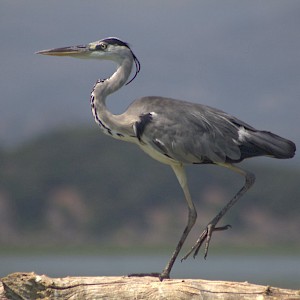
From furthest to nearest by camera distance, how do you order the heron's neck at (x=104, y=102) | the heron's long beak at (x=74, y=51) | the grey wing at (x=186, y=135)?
the heron's long beak at (x=74, y=51) → the heron's neck at (x=104, y=102) → the grey wing at (x=186, y=135)

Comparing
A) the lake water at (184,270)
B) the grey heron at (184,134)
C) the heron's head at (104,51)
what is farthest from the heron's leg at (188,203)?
the lake water at (184,270)

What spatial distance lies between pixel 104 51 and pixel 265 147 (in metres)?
1.87

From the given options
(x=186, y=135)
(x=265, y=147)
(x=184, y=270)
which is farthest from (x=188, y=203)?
(x=184, y=270)

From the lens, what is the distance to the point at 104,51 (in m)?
11.9

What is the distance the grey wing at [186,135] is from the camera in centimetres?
1136

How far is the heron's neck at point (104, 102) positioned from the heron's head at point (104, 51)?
0.22ft

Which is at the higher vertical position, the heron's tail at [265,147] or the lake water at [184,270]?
the lake water at [184,270]

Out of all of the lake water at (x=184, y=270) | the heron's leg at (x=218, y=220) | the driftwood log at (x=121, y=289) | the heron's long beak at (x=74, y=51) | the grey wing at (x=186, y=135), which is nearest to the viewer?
the driftwood log at (x=121, y=289)

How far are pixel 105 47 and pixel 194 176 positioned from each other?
84226mm

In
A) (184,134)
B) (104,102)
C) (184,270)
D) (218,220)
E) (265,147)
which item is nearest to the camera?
(218,220)

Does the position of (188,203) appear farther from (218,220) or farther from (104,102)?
(104,102)

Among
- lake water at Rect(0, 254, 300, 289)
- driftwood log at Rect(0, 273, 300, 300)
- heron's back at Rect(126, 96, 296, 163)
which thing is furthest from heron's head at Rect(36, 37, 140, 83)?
lake water at Rect(0, 254, 300, 289)

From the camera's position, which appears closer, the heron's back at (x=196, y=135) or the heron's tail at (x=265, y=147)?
the heron's back at (x=196, y=135)

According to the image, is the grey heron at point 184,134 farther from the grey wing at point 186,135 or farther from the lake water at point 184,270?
the lake water at point 184,270
